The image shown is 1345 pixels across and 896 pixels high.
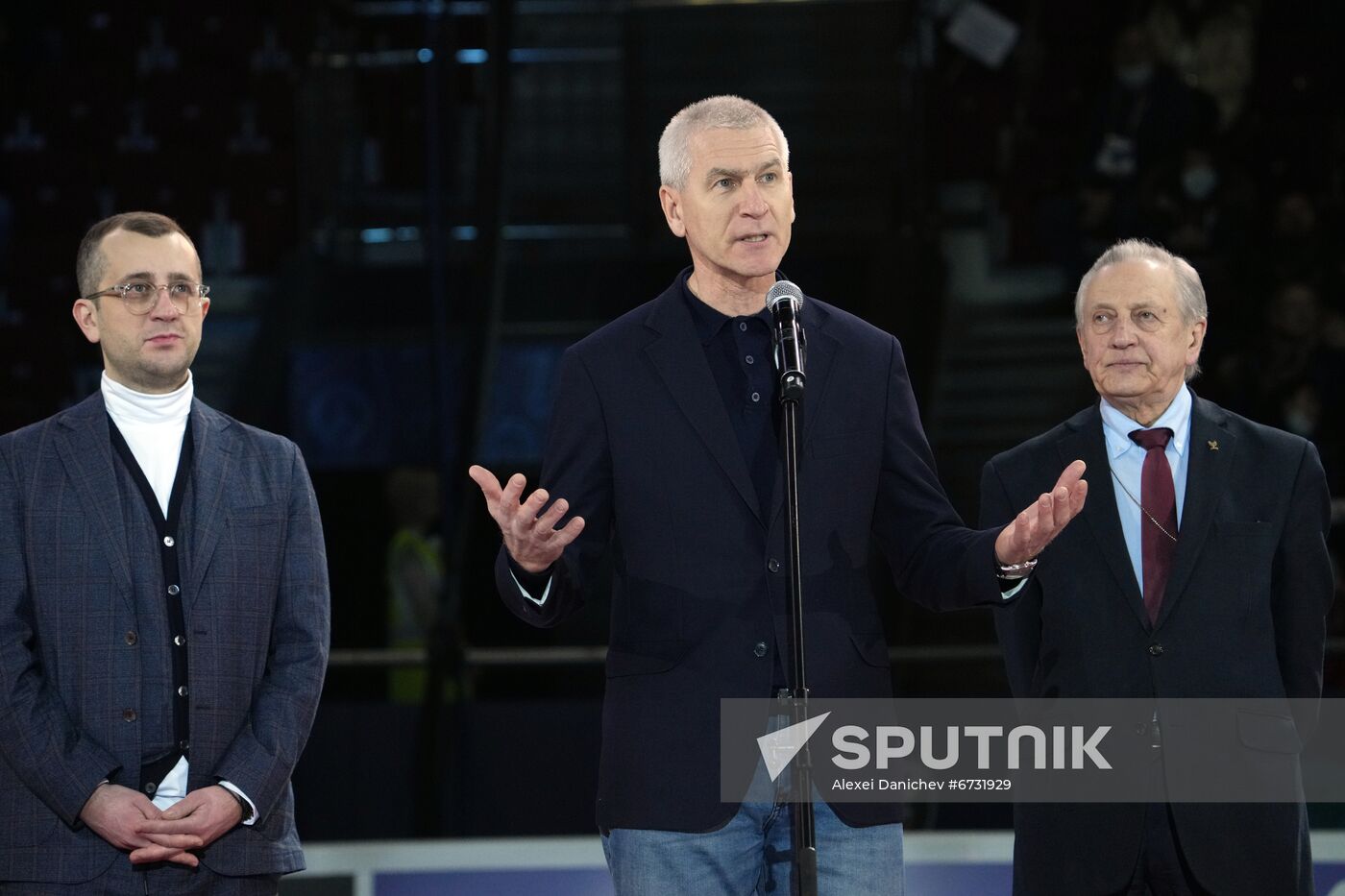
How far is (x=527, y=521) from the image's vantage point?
2309 mm

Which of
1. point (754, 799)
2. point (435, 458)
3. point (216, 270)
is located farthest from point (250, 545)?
point (216, 270)

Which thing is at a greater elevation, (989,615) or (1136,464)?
(1136,464)

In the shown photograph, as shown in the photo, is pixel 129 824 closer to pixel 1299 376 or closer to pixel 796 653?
pixel 796 653

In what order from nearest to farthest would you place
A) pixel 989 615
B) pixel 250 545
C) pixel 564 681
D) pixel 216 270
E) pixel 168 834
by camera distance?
pixel 168 834
pixel 250 545
pixel 564 681
pixel 989 615
pixel 216 270

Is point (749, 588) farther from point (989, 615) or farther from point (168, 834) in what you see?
point (989, 615)

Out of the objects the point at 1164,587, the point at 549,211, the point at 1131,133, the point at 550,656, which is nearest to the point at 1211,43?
the point at 1131,133

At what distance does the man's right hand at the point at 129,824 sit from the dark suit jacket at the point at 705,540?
645mm

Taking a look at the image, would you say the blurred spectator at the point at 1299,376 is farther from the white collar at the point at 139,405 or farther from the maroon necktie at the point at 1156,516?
the white collar at the point at 139,405

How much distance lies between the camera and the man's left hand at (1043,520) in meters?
2.34

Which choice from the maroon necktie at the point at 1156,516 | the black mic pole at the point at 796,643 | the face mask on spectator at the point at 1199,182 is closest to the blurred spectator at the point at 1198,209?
the face mask on spectator at the point at 1199,182

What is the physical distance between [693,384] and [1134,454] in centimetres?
86

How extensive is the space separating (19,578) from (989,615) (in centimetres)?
440

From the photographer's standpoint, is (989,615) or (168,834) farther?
(989,615)

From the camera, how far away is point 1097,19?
9.22m
